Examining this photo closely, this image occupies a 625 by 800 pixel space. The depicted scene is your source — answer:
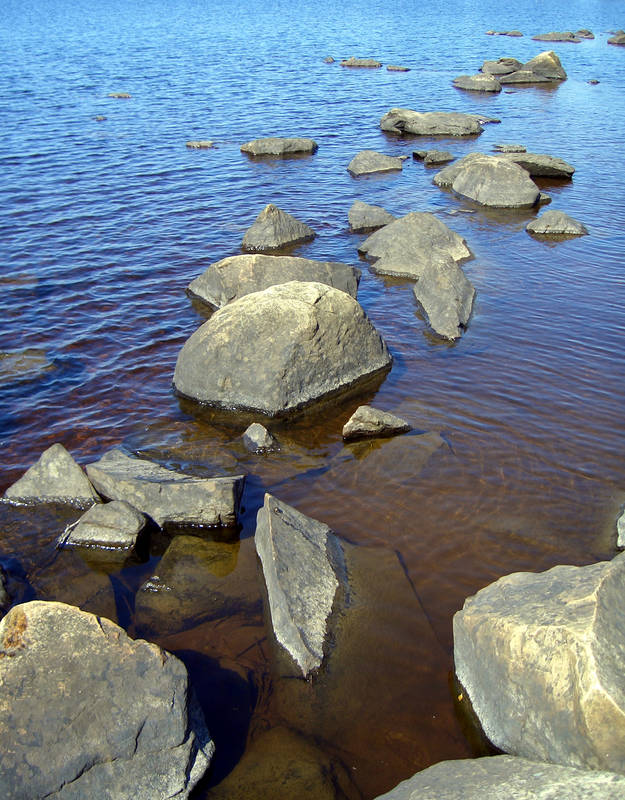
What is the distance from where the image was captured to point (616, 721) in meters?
4.93

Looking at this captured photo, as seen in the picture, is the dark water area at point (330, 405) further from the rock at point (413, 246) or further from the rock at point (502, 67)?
the rock at point (502, 67)

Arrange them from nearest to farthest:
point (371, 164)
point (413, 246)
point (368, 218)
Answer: point (413, 246), point (368, 218), point (371, 164)

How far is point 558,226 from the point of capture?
57.8 ft

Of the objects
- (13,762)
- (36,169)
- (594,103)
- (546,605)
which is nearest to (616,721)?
(546,605)

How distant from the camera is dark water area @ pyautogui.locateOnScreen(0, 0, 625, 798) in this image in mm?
6383

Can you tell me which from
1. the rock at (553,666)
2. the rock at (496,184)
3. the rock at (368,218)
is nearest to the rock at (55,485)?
the rock at (553,666)

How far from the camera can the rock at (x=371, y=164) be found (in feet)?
76.0

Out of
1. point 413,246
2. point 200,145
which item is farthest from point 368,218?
point 200,145

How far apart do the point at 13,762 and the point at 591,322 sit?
11.4 meters

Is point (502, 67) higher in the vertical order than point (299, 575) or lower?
lower

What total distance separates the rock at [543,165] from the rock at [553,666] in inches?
730

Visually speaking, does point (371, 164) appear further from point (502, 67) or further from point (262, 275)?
point (502, 67)

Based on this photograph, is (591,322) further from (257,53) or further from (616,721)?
(257,53)

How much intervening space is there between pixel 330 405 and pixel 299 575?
410cm
